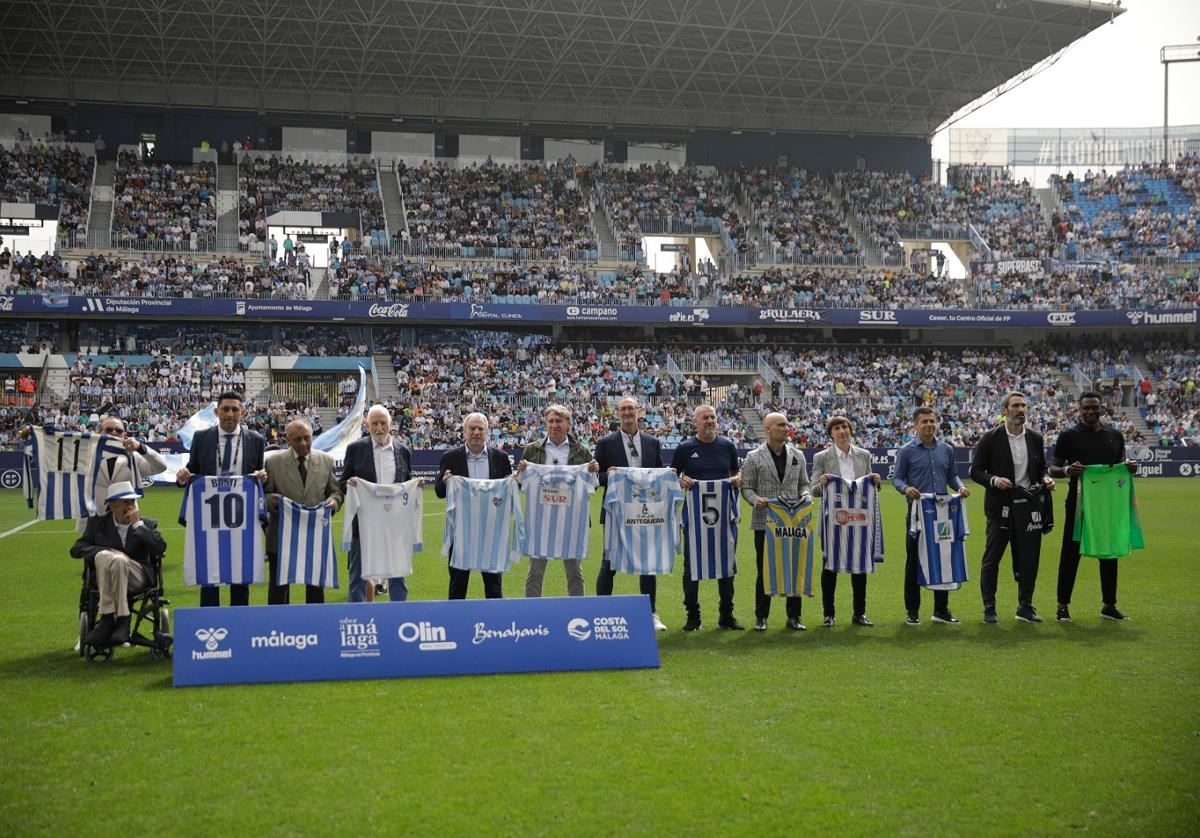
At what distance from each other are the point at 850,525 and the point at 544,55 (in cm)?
3689

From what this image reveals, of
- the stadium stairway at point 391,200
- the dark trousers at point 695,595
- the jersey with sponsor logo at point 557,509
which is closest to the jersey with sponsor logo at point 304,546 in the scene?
the jersey with sponsor logo at point 557,509

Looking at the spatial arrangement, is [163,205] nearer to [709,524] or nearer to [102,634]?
[102,634]

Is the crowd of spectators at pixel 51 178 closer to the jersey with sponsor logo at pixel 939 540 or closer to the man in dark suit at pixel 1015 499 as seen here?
the jersey with sponsor logo at pixel 939 540

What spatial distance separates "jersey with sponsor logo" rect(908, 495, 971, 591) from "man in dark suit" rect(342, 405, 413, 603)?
16.0 ft

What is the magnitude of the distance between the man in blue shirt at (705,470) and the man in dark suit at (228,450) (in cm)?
383

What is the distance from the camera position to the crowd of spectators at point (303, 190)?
43281mm

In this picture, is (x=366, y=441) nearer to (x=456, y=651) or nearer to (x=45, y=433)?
(x=456, y=651)

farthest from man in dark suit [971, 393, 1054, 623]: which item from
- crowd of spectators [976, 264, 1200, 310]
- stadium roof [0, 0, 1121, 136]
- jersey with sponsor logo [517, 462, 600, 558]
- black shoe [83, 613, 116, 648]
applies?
crowd of spectators [976, 264, 1200, 310]

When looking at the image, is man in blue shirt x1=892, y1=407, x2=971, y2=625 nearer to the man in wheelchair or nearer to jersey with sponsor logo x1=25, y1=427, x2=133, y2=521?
the man in wheelchair

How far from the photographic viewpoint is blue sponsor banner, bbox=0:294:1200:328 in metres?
37.2

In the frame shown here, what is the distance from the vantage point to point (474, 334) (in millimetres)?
42188

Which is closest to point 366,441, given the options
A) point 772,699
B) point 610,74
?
point 772,699

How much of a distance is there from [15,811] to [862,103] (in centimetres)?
5014

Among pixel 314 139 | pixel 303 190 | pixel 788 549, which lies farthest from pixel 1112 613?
pixel 314 139
